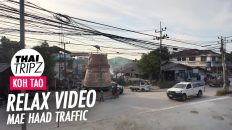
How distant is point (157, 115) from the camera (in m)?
21.0

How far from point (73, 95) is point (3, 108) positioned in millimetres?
10458

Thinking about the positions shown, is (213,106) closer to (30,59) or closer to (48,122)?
(48,122)

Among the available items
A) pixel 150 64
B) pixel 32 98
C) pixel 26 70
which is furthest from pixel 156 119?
pixel 150 64

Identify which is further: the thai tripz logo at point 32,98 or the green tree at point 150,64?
the green tree at point 150,64

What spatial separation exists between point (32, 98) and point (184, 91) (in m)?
17.7

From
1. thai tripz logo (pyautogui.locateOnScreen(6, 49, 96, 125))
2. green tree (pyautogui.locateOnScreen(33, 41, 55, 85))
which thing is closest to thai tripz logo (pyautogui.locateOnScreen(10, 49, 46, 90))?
thai tripz logo (pyautogui.locateOnScreen(6, 49, 96, 125))

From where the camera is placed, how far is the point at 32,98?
31297mm

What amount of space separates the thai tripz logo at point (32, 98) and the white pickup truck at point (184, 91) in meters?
9.01

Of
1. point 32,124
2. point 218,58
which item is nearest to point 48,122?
point 32,124

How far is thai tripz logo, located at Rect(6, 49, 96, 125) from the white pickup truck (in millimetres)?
9006

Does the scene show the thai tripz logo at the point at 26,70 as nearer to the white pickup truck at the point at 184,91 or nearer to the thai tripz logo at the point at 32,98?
the thai tripz logo at the point at 32,98

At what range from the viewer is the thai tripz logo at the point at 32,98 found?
35.8 feet

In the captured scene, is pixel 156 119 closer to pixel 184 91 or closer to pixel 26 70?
pixel 184 91

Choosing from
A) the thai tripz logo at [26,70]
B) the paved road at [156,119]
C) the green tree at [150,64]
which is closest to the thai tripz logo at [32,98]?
the thai tripz logo at [26,70]
